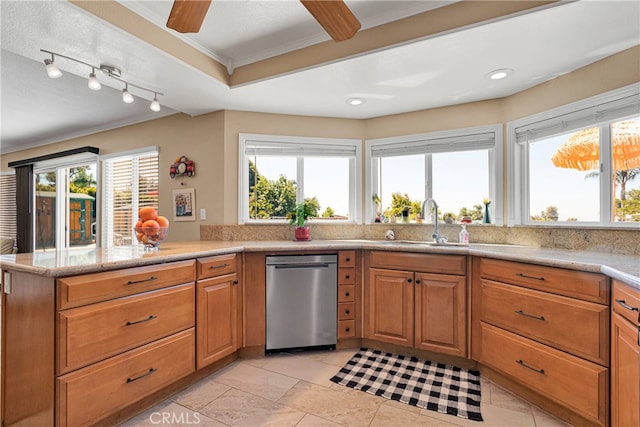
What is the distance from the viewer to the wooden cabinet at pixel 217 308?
2168 mm

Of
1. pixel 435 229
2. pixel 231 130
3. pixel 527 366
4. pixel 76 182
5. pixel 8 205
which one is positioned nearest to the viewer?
pixel 527 366

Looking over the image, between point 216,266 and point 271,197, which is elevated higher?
point 271,197

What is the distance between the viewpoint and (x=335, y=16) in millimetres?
1372

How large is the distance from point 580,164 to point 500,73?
3.08 ft

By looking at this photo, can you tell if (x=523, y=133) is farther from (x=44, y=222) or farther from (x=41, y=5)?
(x=44, y=222)

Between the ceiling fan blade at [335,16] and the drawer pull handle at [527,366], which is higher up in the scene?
the ceiling fan blade at [335,16]

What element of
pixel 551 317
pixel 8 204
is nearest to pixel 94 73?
pixel 551 317

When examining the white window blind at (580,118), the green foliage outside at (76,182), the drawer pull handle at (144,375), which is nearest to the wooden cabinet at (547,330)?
the white window blind at (580,118)

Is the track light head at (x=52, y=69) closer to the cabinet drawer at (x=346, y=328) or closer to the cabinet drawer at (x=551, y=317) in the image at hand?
the cabinet drawer at (x=346, y=328)

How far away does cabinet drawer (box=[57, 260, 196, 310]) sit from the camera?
1.46 meters

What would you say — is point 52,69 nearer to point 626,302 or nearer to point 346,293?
point 346,293

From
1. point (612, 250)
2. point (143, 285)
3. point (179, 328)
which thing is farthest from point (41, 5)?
point (612, 250)

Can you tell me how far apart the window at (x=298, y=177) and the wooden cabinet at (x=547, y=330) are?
158 cm

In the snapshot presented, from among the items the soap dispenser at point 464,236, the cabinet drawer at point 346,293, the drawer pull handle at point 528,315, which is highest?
the soap dispenser at point 464,236
